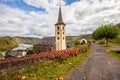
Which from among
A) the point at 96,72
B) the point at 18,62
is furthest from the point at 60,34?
the point at 18,62

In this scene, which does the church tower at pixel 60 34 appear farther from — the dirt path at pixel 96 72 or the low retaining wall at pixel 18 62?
the low retaining wall at pixel 18 62

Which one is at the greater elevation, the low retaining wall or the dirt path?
the low retaining wall

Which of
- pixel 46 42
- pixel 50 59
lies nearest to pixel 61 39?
pixel 46 42

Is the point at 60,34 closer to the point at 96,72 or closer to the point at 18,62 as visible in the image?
the point at 96,72

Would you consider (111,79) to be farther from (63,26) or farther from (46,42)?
(46,42)

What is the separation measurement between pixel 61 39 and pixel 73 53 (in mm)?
55497

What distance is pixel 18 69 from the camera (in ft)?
32.3

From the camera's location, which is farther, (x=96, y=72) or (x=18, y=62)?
(x=96, y=72)

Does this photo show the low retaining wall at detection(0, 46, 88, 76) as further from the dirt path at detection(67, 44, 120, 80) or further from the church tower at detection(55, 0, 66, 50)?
the church tower at detection(55, 0, 66, 50)

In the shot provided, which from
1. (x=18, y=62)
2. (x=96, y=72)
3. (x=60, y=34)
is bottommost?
(x=96, y=72)

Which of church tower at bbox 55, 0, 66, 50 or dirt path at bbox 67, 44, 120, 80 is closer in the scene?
dirt path at bbox 67, 44, 120, 80

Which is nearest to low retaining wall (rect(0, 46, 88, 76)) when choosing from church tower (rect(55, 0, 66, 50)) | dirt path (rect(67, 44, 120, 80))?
dirt path (rect(67, 44, 120, 80))

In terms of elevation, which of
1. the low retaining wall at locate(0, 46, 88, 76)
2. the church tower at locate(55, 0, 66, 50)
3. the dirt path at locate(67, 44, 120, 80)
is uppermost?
the church tower at locate(55, 0, 66, 50)

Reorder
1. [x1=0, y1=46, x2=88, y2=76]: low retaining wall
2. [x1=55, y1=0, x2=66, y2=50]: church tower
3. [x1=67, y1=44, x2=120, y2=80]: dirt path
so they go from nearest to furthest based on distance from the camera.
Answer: [x1=0, y1=46, x2=88, y2=76]: low retaining wall, [x1=67, y1=44, x2=120, y2=80]: dirt path, [x1=55, y1=0, x2=66, y2=50]: church tower
